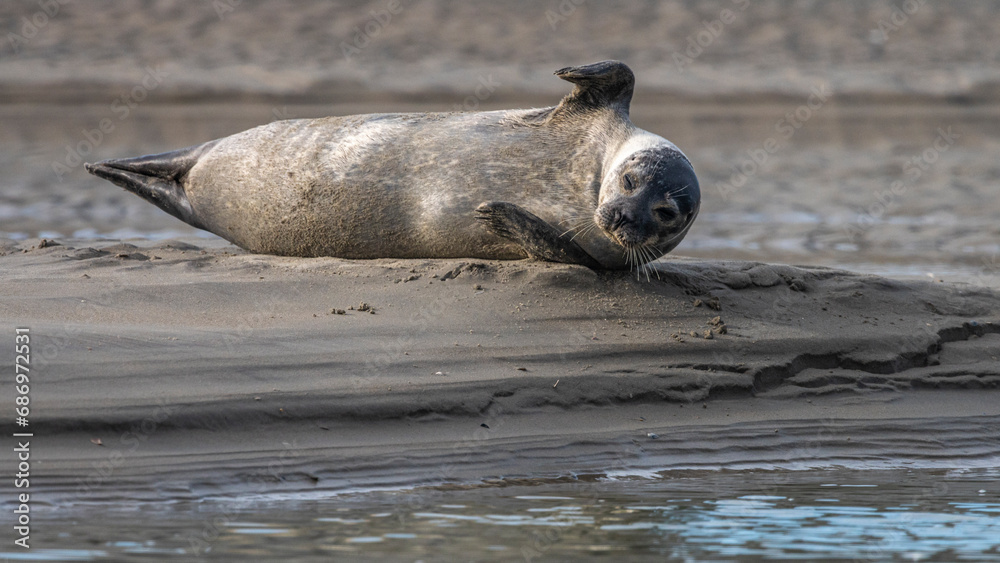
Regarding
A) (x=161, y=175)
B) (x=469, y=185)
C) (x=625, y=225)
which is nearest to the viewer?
(x=625, y=225)

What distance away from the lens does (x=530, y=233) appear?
494 cm

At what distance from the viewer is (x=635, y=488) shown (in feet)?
12.2

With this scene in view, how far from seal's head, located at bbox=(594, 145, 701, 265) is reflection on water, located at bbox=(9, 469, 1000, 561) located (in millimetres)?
1249

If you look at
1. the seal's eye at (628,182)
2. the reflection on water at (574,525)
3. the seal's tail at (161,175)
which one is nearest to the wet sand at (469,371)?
the reflection on water at (574,525)

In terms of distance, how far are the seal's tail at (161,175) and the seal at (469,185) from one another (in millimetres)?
169

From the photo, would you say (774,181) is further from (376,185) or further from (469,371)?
(469,371)

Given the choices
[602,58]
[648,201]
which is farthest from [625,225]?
[602,58]

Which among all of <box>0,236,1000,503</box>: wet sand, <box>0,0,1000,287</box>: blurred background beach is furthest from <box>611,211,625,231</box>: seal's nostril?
<box>0,0,1000,287</box>: blurred background beach

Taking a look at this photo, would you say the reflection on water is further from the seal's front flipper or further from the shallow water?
the shallow water

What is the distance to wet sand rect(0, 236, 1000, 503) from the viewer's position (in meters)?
3.65

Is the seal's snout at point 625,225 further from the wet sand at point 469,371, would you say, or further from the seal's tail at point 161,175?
the seal's tail at point 161,175

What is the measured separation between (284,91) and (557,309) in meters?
12.6

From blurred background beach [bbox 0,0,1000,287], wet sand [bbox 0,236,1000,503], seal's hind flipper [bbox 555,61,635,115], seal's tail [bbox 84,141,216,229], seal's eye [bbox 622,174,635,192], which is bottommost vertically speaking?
wet sand [bbox 0,236,1000,503]

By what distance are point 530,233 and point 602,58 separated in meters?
13.4
